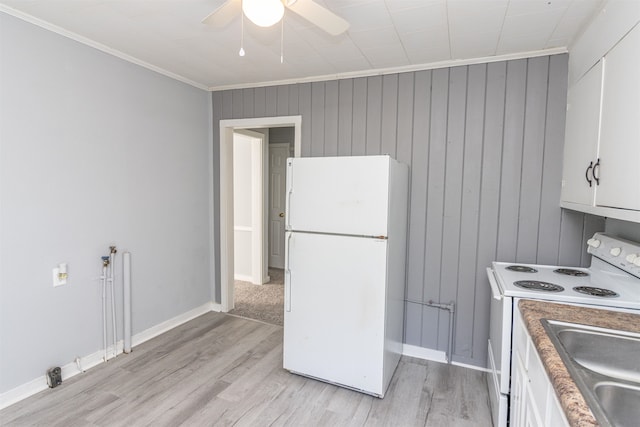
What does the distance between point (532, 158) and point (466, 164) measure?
1.43ft

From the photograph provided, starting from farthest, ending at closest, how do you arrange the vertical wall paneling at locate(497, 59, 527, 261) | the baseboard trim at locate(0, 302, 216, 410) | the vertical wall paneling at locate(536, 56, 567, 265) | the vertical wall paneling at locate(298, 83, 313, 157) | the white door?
the white door < the vertical wall paneling at locate(298, 83, 313, 157) < the vertical wall paneling at locate(497, 59, 527, 261) < the vertical wall paneling at locate(536, 56, 567, 265) < the baseboard trim at locate(0, 302, 216, 410)

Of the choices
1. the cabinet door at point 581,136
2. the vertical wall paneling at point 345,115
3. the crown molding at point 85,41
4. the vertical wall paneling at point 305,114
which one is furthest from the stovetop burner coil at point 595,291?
the crown molding at point 85,41

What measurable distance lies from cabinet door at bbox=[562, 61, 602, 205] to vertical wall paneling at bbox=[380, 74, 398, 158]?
3.86 ft

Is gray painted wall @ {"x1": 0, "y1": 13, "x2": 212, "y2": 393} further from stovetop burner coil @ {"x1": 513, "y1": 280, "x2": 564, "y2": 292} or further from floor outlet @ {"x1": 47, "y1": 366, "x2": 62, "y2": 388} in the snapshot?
stovetop burner coil @ {"x1": 513, "y1": 280, "x2": 564, "y2": 292}

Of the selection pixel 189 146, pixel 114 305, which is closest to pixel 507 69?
pixel 189 146

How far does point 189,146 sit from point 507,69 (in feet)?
9.21

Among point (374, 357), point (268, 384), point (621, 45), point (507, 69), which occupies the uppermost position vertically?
point (507, 69)

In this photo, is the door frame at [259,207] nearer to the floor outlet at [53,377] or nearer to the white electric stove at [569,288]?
the floor outlet at [53,377]

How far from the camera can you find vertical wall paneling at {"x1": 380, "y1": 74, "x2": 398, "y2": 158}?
9.52 ft

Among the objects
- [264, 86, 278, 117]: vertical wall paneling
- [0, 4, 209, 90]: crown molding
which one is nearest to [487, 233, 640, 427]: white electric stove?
[264, 86, 278, 117]: vertical wall paneling

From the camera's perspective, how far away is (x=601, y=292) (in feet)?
5.79

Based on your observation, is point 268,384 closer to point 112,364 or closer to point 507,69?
point 112,364

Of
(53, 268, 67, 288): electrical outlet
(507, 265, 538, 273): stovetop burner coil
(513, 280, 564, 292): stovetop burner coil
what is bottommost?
(53, 268, 67, 288): electrical outlet

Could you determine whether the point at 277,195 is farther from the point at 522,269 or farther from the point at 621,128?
the point at 621,128
